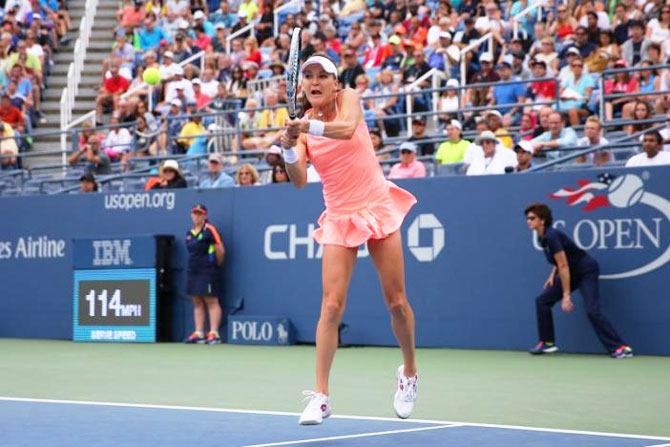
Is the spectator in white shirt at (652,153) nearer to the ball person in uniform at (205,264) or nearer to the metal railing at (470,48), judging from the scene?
the metal railing at (470,48)

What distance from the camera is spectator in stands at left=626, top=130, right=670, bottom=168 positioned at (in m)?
13.1

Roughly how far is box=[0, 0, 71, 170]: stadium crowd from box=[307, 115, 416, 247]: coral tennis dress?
1440 centimetres

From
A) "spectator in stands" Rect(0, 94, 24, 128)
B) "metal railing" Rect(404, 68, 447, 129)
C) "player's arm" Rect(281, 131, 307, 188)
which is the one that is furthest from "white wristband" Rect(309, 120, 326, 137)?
"spectator in stands" Rect(0, 94, 24, 128)

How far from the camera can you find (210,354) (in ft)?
46.3

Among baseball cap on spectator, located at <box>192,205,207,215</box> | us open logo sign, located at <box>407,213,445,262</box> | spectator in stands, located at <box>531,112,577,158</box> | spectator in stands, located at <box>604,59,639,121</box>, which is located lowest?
us open logo sign, located at <box>407,213,445,262</box>

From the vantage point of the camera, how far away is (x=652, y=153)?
13.2 metres

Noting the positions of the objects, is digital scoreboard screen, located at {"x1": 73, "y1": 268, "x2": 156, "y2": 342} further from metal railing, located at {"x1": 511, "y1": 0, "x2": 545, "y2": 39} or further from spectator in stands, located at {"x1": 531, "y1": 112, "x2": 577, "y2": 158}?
metal railing, located at {"x1": 511, "y1": 0, "x2": 545, "y2": 39}

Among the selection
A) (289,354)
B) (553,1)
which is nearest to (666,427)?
(289,354)

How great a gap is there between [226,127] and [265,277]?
447 cm

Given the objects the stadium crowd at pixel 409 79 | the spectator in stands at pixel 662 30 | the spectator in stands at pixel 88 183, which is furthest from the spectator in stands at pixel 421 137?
the spectator in stands at pixel 88 183

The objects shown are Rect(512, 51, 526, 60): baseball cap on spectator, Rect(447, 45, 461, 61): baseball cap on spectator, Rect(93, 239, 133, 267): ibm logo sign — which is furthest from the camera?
Rect(447, 45, 461, 61): baseball cap on spectator

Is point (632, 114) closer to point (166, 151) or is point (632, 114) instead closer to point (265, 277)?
point (265, 277)

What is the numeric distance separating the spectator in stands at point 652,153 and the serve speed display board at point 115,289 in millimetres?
6253

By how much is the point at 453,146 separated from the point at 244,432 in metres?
8.72
